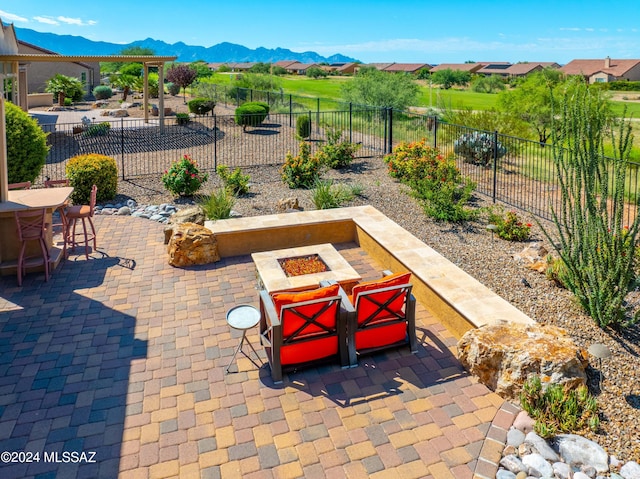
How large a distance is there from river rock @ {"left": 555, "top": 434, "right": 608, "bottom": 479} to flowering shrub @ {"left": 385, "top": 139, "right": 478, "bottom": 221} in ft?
18.5

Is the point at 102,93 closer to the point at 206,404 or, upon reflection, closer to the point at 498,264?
the point at 498,264

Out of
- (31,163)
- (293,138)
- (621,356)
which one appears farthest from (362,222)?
(293,138)

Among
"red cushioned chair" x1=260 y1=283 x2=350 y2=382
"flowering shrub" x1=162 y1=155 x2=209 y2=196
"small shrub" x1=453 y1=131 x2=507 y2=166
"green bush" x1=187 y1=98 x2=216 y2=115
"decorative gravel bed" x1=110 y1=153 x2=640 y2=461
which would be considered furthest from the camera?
"green bush" x1=187 y1=98 x2=216 y2=115

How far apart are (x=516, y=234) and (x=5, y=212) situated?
7.58m

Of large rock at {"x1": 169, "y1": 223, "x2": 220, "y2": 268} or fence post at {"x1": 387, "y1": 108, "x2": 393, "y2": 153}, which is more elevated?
fence post at {"x1": 387, "y1": 108, "x2": 393, "y2": 153}

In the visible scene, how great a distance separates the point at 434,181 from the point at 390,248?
389cm

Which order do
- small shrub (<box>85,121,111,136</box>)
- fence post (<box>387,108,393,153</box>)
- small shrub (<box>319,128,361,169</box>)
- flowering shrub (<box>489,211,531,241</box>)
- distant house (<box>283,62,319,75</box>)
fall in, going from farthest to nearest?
distant house (<box>283,62,319,75</box>), small shrub (<box>85,121,111,136</box>), fence post (<box>387,108,393,153</box>), small shrub (<box>319,128,361,169</box>), flowering shrub (<box>489,211,531,241</box>)

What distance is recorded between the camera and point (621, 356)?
4832 mm

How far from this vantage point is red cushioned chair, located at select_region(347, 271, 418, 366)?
4746mm

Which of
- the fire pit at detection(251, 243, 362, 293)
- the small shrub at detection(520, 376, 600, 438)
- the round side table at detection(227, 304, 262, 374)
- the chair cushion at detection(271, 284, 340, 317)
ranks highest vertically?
the chair cushion at detection(271, 284, 340, 317)

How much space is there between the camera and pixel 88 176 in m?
10.6

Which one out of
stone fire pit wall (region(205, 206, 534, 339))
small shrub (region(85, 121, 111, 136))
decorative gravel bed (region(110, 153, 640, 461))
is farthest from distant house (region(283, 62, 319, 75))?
stone fire pit wall (region(205, 206, 534, 339))

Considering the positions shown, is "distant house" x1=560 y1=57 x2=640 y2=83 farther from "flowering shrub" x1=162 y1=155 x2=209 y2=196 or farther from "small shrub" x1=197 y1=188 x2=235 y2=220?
"small shrub" x1=197 y1=188 x2=235 y2=220

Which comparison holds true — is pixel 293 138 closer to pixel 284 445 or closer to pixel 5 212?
pixel 5 212
